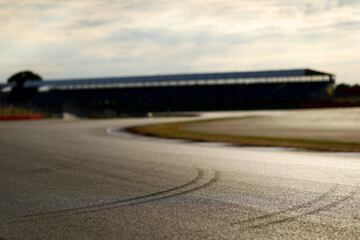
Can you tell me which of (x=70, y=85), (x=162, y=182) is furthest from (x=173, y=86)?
(x=162, y=182)

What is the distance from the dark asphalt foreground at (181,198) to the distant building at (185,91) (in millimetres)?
73788

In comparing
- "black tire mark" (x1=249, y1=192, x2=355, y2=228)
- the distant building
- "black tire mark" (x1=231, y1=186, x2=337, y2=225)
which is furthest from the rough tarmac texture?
the distant building

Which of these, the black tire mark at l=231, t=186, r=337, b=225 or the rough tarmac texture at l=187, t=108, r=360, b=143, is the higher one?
the black tire mark at l=231, t=186, r=337, b=225

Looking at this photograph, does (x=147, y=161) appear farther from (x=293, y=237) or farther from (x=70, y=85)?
(x=70, y=85)

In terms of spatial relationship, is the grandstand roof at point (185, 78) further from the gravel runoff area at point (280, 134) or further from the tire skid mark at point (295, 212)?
the tire skid mark at point (295, 212)

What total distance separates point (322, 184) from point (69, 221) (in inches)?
176

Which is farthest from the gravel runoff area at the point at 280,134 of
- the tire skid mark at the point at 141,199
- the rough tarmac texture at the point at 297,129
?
the tire skid mark at the point at 141,199

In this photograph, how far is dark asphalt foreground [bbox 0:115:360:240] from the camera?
6.11m

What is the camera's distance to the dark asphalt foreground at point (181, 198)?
611cm

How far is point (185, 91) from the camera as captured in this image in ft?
338

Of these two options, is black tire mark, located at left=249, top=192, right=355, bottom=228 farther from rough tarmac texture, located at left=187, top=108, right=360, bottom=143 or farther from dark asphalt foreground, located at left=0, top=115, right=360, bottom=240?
rough tarmac texture, located at left=187, top=108, right=360, bottom=143

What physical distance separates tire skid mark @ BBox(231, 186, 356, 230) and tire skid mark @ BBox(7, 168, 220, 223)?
1.95 metres

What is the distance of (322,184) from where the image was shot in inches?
Answer: 370

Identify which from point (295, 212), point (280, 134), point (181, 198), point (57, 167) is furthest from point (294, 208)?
point (280, 134)
